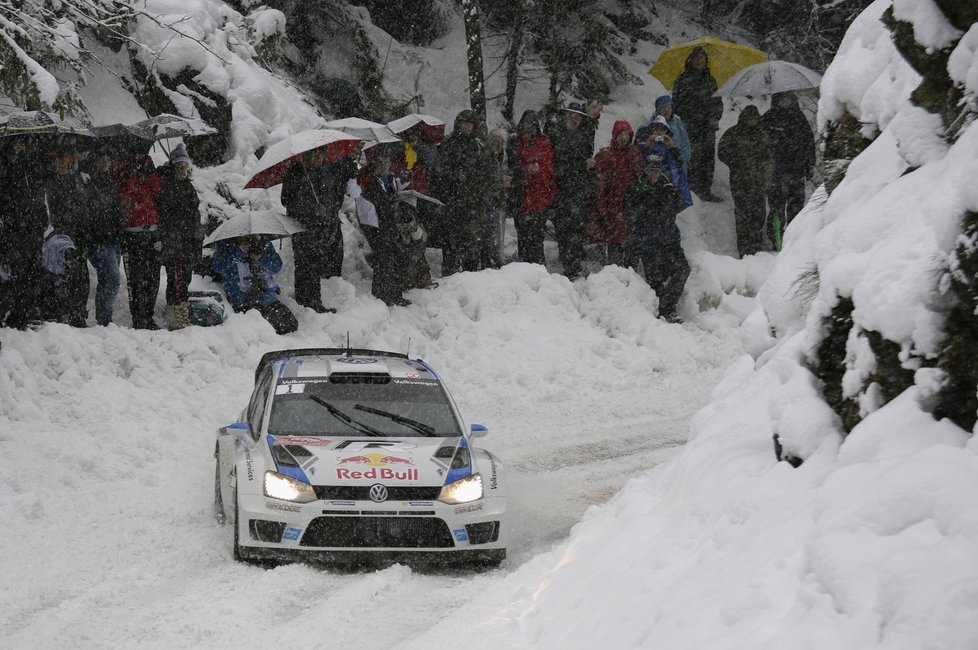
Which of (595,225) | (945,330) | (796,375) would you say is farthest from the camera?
(595,225)

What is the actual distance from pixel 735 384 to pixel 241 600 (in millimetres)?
4312

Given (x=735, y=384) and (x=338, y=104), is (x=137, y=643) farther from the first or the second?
(x=338, y=104)

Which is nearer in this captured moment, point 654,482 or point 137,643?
point 137,643

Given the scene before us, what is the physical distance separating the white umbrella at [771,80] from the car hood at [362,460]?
11.2m

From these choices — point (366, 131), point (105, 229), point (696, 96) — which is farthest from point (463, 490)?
point (696, 96)

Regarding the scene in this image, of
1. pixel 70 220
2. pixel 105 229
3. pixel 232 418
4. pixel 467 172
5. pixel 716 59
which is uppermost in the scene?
pixel 716 59

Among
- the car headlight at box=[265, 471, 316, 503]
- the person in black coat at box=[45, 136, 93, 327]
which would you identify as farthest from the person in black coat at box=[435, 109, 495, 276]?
the car headlight at box=[265, 471, 316, 503]

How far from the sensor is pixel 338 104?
19500mm

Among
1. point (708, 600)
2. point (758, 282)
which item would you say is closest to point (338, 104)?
point (758, 282)

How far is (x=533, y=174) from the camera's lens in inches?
638

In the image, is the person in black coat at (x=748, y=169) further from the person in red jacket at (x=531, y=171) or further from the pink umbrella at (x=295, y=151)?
the pink umbrella at (x=295, y=151)

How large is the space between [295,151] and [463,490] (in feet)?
23.5

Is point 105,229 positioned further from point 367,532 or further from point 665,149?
point 665,149

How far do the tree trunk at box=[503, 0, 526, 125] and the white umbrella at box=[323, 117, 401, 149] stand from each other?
20.3ft
